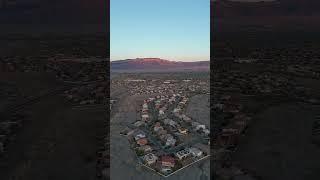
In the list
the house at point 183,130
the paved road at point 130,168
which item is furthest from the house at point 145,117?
the paved road at point 130,168

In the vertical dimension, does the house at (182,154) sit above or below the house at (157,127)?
below

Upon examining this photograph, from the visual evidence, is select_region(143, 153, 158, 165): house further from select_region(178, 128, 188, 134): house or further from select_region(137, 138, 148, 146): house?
select_region(178, 128, 188, 134): house

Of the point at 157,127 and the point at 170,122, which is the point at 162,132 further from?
the point at 170,122

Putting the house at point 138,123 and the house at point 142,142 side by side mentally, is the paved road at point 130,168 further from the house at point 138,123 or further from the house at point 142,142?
the house at point 138,123

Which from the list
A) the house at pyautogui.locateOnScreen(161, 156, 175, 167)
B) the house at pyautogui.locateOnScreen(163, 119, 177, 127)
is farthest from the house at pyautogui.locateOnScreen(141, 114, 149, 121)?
the house at pyautogui.locateOnScreen(161, 156, 175, 167)

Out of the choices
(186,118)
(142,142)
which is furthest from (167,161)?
(186,118)

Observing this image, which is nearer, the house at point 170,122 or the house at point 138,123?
the house at point 170,122
